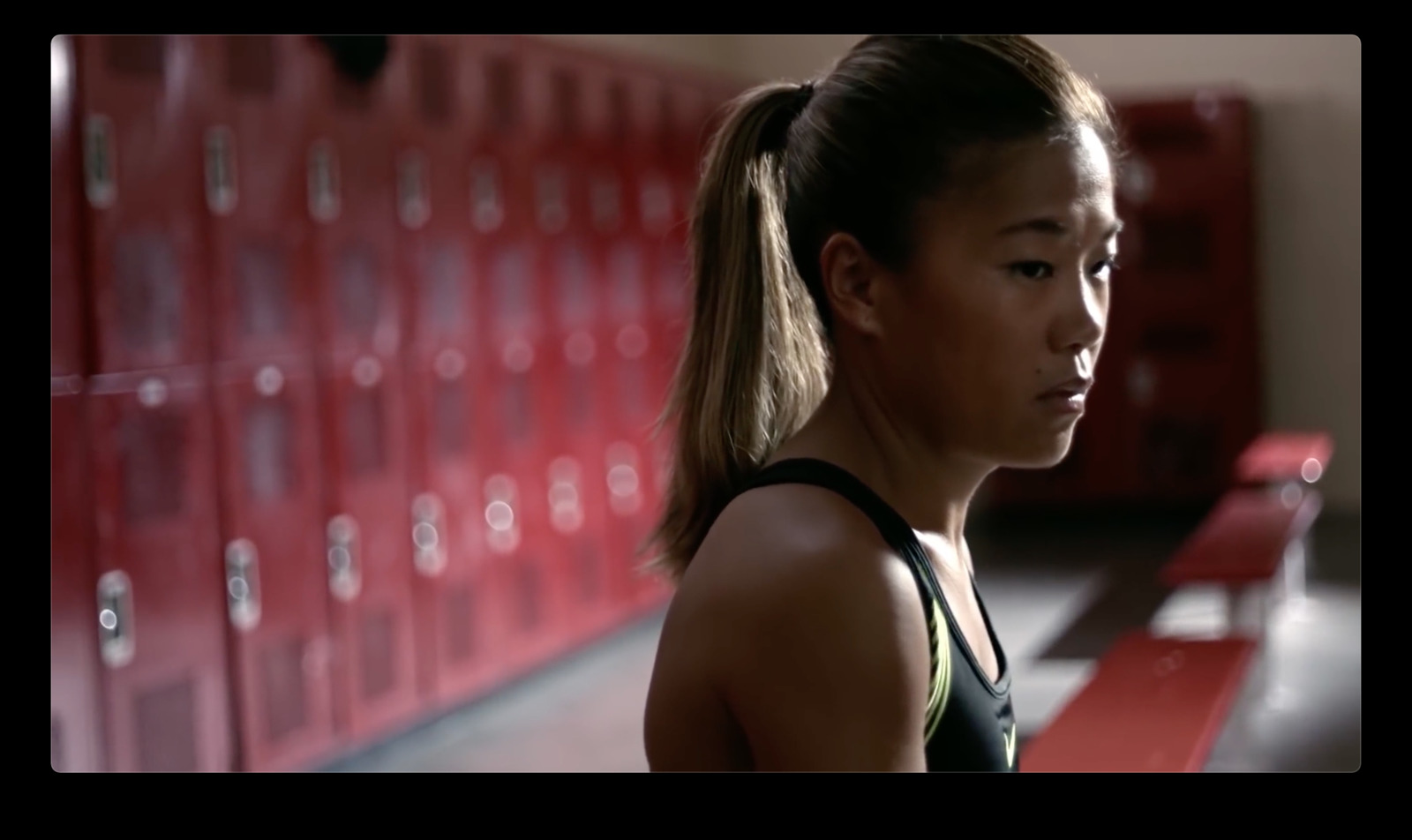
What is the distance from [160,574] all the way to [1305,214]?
18.9ft

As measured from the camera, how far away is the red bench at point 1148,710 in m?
2.29

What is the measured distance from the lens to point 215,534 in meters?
3.26

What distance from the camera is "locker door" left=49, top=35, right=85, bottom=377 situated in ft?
9.34

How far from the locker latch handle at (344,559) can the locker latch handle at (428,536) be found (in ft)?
0.83

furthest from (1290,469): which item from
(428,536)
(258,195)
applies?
(258,195)

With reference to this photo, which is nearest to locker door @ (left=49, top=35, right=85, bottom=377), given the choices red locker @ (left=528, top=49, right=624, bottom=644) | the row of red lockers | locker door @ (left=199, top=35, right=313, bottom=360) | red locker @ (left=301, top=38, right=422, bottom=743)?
the row of red lockers

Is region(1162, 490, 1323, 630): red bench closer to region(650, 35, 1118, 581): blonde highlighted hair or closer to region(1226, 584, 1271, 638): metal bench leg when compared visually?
region(1226, 584, 1271, 638): metal bench leg

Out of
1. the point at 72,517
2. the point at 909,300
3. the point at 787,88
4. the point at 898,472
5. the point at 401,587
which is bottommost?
the point at 401,587

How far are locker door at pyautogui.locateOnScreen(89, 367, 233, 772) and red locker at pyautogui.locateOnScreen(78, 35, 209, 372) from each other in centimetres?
9
